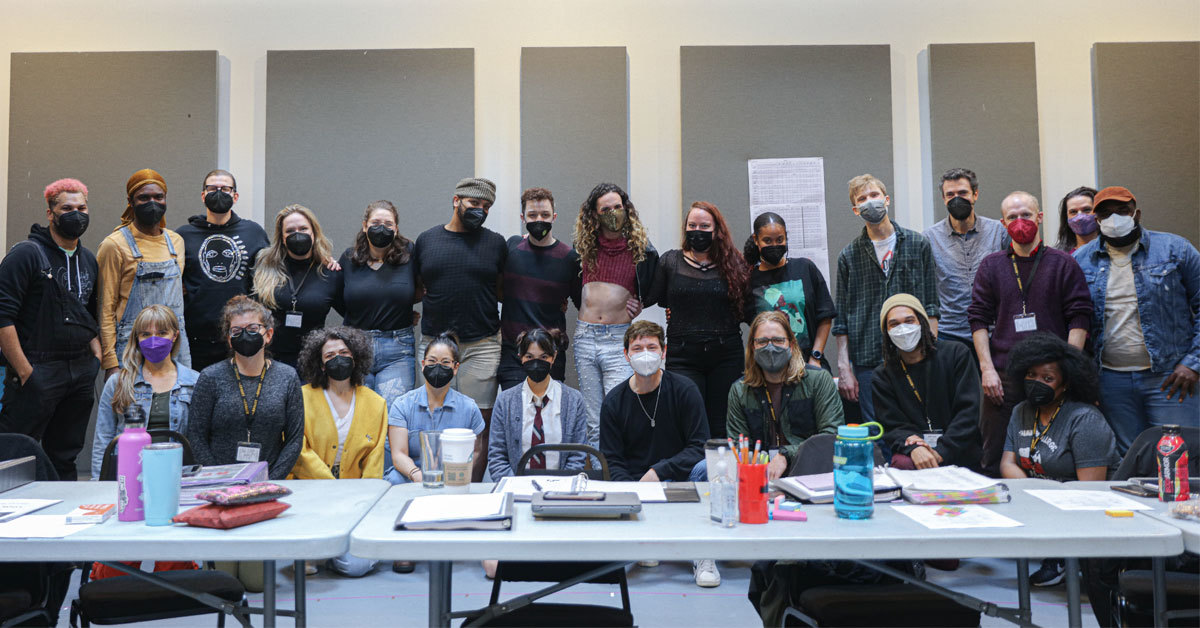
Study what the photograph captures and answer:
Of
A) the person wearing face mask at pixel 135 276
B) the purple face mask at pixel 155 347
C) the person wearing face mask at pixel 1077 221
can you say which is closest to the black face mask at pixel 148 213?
the person wearing face mask at pixel 135 276

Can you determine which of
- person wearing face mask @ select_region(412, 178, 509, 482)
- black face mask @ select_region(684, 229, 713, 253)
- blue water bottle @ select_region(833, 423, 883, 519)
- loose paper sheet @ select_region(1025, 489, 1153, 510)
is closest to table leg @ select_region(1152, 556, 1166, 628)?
loose paper sheet @ select_region(1025, 489, 1153, 510)

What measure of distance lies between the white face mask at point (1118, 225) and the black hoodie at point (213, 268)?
423 cm

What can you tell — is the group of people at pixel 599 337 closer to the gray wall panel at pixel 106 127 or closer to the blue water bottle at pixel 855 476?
the gray wall panel at pixel 106 127

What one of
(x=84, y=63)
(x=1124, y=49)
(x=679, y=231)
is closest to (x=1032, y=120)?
(x=1124, y=49)

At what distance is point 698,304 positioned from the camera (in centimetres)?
438

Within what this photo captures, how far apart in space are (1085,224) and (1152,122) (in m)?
1.50

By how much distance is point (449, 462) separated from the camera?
2.35 m

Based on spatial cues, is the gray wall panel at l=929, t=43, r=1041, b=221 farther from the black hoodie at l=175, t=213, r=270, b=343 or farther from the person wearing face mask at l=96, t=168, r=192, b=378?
the person wearing face mask at l=96, t=168, r=192, b=378

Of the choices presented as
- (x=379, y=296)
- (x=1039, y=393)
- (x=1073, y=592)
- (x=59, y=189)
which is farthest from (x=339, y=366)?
(x=1073, y=592)

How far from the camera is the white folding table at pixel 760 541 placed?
178 centimetres

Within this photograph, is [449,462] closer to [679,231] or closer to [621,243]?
[621,243]

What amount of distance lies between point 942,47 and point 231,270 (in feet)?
14.6

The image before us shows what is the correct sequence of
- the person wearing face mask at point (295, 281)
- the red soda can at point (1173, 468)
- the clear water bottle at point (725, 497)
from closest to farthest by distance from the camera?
1. the clear water bottle at point (725, 497)
2. the red soda can at point (1173, 468)
3. the person wearing face mask at point (295, 281)

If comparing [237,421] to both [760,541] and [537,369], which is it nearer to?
[537,369]
